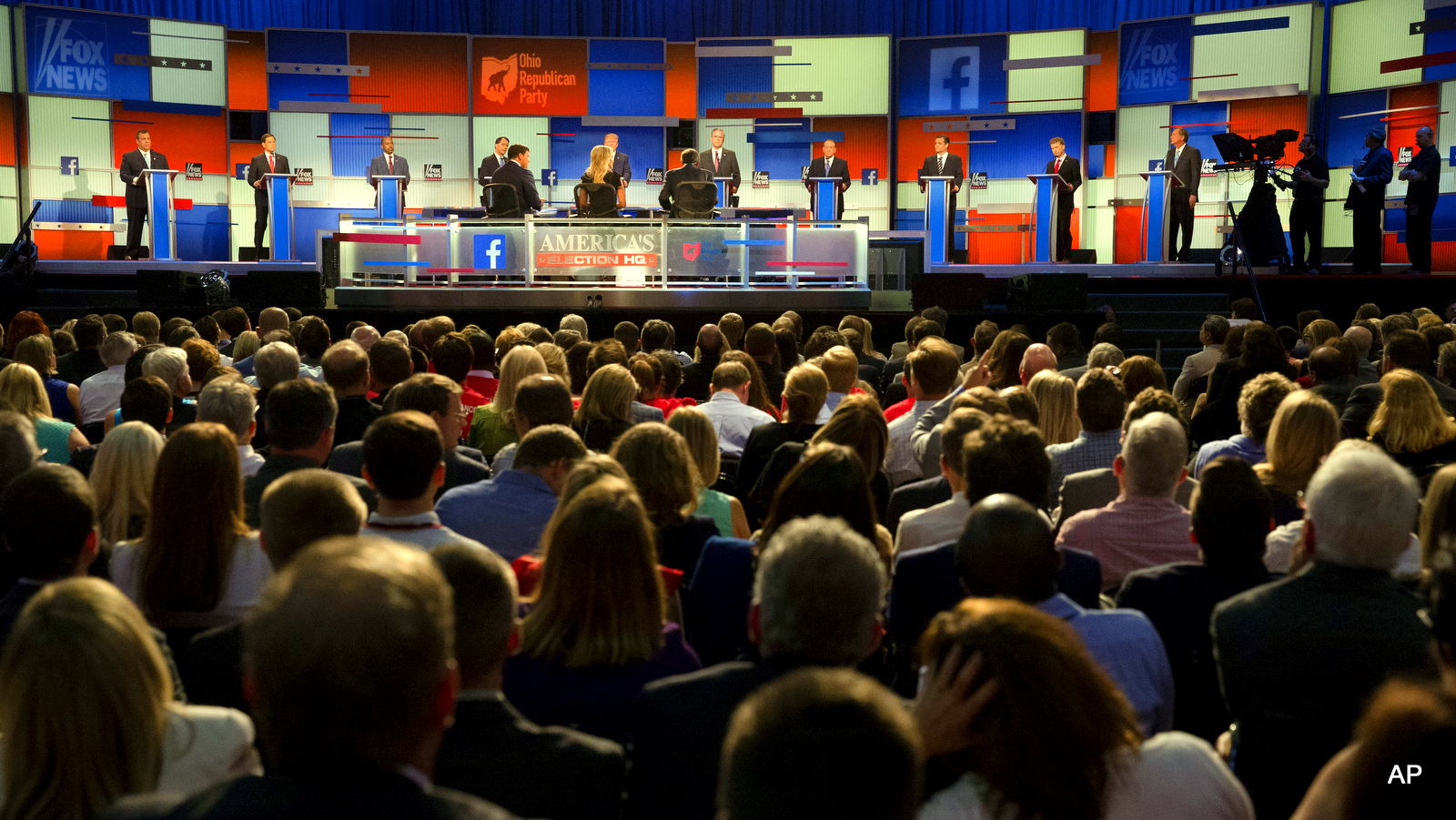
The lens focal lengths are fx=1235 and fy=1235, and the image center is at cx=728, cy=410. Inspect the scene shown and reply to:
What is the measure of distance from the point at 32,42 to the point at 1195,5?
14.8 metres

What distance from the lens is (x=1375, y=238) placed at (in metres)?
12.3

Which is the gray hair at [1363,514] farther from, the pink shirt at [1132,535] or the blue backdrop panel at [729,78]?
the blue backdrop panel at [729,78]

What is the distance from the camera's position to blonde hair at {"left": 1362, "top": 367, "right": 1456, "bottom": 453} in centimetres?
431

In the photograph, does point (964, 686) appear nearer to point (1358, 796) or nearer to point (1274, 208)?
point (1358, 796)

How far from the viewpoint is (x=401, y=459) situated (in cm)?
287

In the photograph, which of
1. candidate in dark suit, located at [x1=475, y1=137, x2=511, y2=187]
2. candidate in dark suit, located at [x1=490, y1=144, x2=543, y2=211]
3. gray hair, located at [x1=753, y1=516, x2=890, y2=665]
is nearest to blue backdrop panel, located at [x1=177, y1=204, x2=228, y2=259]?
candidate in dark suit, located at [x1=475, y1=137, x2=511, y2=187]

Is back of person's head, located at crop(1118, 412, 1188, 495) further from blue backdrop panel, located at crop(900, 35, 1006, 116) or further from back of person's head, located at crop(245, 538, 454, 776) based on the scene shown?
blue backdrop panel, located at crop(900, 35, 1006, 116)

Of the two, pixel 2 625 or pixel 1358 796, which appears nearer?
pixel 1358 796

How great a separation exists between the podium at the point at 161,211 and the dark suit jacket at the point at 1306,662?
14.9 meters

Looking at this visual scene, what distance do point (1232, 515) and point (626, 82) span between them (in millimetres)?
16042

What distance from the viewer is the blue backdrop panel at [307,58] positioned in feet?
55.7

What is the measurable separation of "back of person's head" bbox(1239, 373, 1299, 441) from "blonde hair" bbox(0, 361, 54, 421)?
4.41 meters

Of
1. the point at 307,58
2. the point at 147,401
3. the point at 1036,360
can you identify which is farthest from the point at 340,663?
the point at 307,58

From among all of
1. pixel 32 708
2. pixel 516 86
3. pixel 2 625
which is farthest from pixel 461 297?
pixel 32 708
